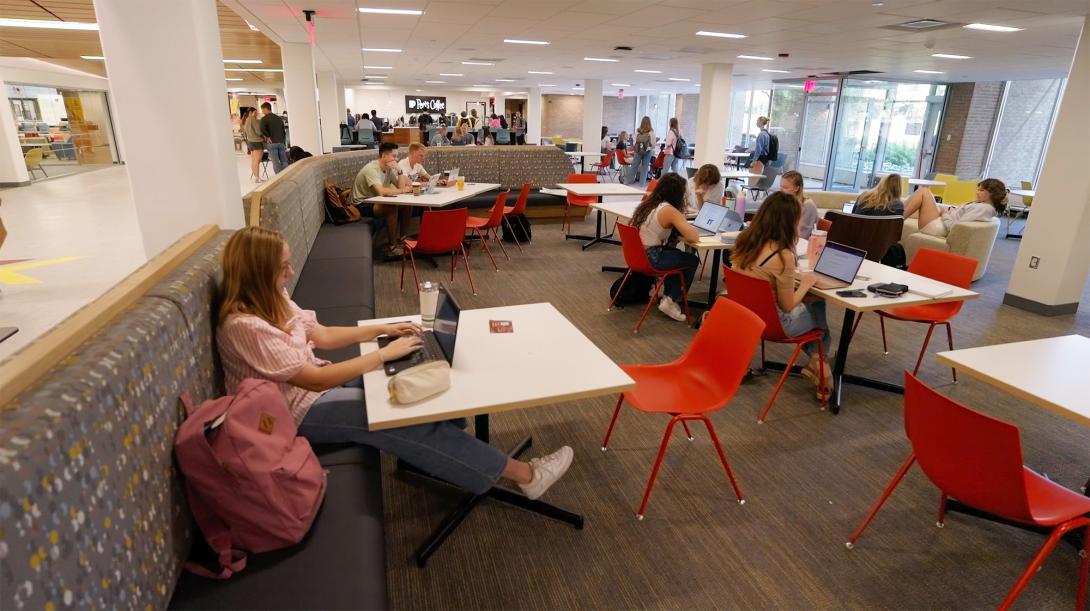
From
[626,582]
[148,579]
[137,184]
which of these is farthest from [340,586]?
[137,184]

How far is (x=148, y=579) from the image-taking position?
4.20 feet

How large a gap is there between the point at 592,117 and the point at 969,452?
16366 millimetres

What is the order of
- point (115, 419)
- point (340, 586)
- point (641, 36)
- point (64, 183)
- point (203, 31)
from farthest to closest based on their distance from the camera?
point (64, 183) < point (641, 36) < point (203, 31) < point (340, 586) < point (115, 419)

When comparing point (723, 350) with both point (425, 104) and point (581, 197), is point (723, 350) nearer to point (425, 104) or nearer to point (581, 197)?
point (581, 197)

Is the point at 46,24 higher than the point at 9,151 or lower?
higher

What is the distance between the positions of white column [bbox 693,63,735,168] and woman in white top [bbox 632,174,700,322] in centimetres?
682

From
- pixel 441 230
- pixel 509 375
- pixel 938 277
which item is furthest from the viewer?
pixel 441 230

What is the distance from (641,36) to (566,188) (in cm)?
246

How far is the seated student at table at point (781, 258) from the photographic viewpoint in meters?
3.16

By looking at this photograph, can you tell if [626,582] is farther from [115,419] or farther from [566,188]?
[566,188]

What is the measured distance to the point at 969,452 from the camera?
5.76ft

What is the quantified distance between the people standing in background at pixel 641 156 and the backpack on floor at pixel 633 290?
7674 millimetres

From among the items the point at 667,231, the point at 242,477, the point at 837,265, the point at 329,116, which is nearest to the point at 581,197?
the point at 667,231

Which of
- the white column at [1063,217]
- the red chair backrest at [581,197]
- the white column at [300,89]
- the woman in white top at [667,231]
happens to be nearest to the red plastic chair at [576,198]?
the red chair backrest at [581,197]
